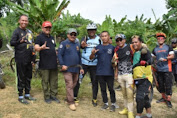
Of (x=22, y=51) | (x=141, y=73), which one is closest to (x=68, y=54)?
(x=22, y=51)

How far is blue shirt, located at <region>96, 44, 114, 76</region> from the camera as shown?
4.33 metres

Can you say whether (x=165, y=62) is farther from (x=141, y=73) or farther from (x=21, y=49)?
(x=21, y=49)

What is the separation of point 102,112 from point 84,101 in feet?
2.65

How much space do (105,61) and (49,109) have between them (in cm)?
175

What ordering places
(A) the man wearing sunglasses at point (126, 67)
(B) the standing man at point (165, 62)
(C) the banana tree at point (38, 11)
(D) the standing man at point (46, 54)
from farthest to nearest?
(C) the banana tree at point (38, 11) → (B) the standing man at point (165, 62) → (D) the standing man at point (46, 54) → (A) the man wearing sunglasses at point (126, 67)

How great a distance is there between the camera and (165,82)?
5.42 metres

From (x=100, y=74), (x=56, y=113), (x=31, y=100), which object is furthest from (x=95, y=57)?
(x=31, y=100)

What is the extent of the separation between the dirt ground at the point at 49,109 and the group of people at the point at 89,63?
0.55 feet

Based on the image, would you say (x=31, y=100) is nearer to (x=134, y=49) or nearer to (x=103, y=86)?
(x=103, y=86)

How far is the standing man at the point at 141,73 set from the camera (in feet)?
13.1

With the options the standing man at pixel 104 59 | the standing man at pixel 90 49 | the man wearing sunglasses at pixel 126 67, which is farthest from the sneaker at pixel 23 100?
the man wearing sunglasses at pixel 126 67

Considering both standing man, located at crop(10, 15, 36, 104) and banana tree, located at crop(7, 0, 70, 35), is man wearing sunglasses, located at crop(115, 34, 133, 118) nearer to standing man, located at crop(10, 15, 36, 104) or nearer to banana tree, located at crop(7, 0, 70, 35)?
standing man, located at crop(10, 15, 36, 104)

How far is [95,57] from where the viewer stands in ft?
15.1

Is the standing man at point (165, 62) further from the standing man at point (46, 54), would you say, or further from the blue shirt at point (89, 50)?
the standing man at point (46, 54)
